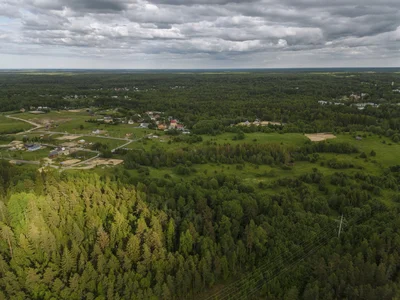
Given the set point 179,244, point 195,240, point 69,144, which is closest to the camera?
point 179,244

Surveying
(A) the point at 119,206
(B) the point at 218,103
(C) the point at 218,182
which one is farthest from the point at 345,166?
(B) the point at 218,103

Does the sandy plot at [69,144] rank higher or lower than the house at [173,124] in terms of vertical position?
lower

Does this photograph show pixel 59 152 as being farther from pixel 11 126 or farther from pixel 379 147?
pixel 379 147

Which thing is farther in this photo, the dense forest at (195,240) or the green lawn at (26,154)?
the green lawn at (26,154)

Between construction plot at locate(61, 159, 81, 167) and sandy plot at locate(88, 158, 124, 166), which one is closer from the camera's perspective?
construction plot at locate(61, 159, 81, 167)

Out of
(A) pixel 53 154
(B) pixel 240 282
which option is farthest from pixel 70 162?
(B) pixel 240 282

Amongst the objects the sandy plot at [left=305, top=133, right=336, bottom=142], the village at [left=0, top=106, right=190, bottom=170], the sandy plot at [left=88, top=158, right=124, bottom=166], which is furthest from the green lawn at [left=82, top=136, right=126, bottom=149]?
the sandy plot at [left=305, top=133, right=336, bottom=142]

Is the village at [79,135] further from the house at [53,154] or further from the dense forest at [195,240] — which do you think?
the dense forest at [195,240]

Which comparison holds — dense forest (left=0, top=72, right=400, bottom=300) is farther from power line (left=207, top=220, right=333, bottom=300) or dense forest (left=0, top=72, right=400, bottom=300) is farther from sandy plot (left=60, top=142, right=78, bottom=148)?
sandy plot (left=60, top=142, right=78, bottom=148)

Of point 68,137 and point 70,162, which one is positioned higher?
point 68,137

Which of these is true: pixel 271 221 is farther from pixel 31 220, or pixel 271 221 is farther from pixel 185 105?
pixel 185 105

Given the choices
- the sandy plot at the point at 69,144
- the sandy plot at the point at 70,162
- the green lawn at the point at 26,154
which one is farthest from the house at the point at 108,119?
the sandy plot at the point at 70,162
